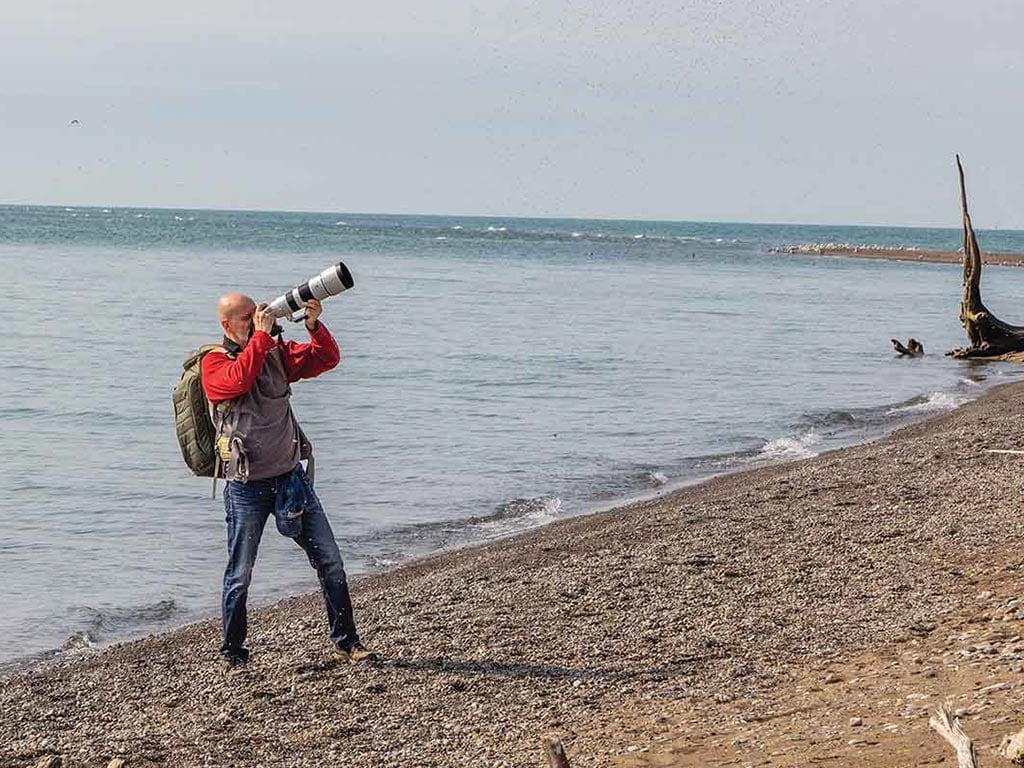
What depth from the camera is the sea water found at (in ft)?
35.0

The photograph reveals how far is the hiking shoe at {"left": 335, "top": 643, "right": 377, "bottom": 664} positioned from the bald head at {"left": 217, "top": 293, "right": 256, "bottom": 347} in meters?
1.74

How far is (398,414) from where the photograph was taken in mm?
18375

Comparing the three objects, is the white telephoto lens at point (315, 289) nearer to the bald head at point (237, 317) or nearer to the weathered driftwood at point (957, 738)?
the bald head at point (237, 317)

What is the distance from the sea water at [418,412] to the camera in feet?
35.0

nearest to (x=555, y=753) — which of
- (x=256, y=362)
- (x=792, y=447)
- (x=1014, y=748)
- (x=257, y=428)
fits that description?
(x=1014, y=748)

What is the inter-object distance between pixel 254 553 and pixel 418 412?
11.4m

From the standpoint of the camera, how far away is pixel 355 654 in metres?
7.32

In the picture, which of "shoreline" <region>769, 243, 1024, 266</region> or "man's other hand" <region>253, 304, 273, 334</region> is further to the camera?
"shoreline" <region>769, 243, 1024, 266</region>

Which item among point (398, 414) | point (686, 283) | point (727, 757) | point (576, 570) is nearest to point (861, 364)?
point (398, 414)

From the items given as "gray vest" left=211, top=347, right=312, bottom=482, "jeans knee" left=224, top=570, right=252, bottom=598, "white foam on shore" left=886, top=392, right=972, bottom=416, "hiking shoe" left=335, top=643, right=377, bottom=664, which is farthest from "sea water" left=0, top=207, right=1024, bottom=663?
"gray vest" left=211, top=347, right=312, bottom=482

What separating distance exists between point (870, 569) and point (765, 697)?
2.57 metres

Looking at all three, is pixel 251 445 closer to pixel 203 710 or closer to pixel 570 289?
pixel 203 710

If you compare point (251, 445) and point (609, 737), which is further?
point (251, 445)

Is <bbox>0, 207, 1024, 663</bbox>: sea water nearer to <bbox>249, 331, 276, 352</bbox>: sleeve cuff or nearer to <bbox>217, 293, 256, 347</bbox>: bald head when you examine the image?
<bbox>217, 293, 256, 347</bbox>: bald head
